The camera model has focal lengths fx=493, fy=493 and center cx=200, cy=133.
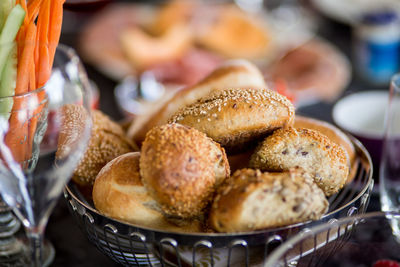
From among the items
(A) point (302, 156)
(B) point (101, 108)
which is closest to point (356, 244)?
(A) point (302, 156)

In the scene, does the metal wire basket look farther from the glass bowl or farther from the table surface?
the table surface

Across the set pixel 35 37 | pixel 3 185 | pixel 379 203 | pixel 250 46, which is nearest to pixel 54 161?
pixel 3 185

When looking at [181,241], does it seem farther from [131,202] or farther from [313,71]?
[313,71]

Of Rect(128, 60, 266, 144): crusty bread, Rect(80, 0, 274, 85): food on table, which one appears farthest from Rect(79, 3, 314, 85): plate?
Rect(128, 60, 266, 144): crusty bread

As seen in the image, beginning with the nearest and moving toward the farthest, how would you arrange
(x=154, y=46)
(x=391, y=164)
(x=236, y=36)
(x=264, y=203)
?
1. (x=264, y=203)
2. (x=391, y=164)
3. (x=154, y=46)
4. (x=236, y=36)

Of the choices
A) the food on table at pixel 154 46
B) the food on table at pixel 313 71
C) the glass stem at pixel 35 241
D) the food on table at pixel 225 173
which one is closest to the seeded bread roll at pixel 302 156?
the food on table at pixel 225 173
